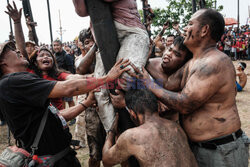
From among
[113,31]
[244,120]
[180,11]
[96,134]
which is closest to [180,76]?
[113,31]

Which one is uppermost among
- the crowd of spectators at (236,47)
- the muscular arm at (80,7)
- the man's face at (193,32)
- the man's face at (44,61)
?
the muscular arm at (80,7)

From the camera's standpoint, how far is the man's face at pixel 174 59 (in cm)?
251

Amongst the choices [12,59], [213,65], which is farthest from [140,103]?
[12,59]

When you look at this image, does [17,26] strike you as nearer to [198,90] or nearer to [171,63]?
[171,63]

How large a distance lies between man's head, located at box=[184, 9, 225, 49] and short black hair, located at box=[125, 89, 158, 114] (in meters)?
0.70

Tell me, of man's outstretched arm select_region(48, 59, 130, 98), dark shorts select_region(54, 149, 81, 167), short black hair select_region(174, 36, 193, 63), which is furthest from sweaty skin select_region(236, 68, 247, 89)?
dark shorts select_region(54, 149, 81, 167)

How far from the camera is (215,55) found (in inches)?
75.1

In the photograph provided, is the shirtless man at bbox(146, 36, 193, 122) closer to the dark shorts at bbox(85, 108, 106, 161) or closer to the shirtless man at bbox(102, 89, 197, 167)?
the shirtless man at bbox(102, 89, 197, 167)

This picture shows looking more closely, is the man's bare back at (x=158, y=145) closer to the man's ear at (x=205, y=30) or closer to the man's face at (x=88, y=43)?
the man's ear at (x=205, y=30)

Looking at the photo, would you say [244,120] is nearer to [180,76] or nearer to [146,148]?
[180,76]

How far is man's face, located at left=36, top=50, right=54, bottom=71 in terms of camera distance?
3264 mm

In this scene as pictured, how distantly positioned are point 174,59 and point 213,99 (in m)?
0.79

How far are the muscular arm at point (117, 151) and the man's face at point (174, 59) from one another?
110 centimetres

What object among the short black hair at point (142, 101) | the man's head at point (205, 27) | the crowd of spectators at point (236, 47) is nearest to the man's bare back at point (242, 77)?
the man's head at point (205, 27)
